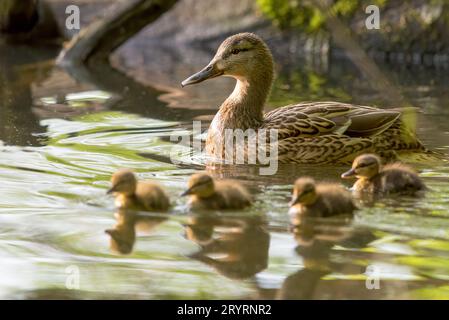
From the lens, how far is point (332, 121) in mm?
7285

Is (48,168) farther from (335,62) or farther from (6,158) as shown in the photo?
(335,62)

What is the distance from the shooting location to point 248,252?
5.12 m

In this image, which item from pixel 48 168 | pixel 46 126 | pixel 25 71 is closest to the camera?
pixel 48 168

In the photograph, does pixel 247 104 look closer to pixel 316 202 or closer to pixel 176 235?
Result: pixel 316 202

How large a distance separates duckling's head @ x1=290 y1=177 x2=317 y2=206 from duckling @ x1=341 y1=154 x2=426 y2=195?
0.60m

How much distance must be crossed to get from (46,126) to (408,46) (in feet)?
21.2

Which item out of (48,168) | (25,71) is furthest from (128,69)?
(48,168)

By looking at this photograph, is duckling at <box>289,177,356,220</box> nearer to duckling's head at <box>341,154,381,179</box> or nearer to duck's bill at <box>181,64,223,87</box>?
duckling's head at <box>341,154,381,179</box>

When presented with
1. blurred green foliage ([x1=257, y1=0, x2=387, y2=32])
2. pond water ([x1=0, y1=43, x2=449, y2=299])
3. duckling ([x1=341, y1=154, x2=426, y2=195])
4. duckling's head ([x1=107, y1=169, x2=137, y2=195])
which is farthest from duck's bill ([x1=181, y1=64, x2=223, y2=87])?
blurred green foliage ([x1=257, y1=0, x2=387, y2=32])

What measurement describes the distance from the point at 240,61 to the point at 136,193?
228 centimetres

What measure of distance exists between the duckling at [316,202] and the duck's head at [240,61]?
7.38ft

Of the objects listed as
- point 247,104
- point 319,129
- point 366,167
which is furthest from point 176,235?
point 247,104

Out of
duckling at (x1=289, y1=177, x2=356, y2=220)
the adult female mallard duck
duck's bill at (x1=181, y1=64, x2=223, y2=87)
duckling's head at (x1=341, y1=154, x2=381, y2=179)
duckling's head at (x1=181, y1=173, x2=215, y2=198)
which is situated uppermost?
duck's bill at (x1=181, y1=64, x2=223, y2=87)

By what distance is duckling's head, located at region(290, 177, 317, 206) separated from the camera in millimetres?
5625
